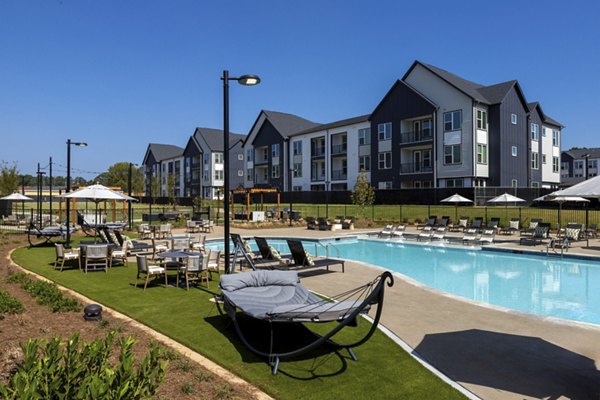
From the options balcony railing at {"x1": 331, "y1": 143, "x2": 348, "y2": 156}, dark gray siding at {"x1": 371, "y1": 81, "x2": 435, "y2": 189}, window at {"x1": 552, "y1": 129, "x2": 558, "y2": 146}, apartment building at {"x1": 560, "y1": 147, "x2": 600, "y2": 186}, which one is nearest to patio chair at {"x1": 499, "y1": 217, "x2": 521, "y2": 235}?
dark gray siding at {"x1": 371, "y1": 81, "x2": 435, "y2": 189}

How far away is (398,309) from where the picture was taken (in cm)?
828

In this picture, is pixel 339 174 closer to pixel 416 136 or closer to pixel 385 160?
pixel 385 160

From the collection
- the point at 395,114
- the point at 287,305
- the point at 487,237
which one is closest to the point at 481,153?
the point at 395,114

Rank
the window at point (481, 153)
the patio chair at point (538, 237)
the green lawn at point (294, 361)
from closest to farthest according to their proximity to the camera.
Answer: the green lawn at point (294, 361) → the patio chair at point (538, 237) → the window at point (481, 153)

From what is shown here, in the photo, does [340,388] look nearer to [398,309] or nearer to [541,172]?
[398,309]

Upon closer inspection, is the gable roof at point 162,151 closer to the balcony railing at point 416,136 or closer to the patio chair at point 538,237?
the balcony railing at point 416,136

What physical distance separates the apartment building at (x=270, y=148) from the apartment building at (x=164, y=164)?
2232 centimetres

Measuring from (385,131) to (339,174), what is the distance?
898cm

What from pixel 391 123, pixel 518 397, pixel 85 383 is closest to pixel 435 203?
pixel 391 123

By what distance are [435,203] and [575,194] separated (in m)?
32.1

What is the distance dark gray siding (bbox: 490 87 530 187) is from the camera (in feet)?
124

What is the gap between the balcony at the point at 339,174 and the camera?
50.5 meters

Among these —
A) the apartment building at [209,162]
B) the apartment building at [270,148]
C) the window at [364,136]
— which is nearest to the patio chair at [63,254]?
the window at [364,136]

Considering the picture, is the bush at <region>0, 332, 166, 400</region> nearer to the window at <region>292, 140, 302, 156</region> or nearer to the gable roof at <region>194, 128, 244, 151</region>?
the window at <region>292, 140, 302, 156</region>
